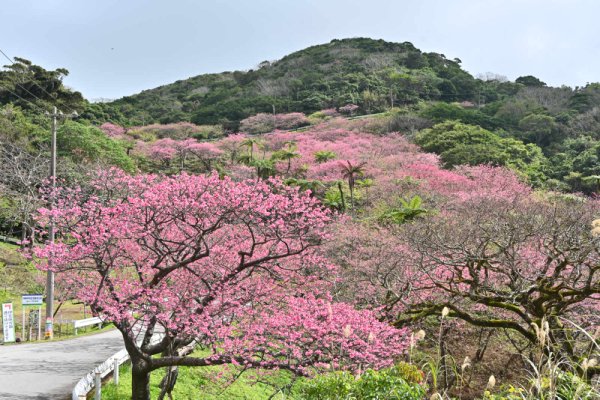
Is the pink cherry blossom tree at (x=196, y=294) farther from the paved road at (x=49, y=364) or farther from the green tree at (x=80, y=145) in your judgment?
the green tree at (x=80, y=145)

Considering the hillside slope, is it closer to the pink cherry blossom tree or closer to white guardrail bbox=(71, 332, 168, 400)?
white guardrail bbox=(71, 332, 168, 400)

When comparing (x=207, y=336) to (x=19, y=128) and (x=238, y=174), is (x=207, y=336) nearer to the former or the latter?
(x=238, y=174)

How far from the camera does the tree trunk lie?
808 cm

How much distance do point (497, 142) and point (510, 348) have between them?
24544 mm

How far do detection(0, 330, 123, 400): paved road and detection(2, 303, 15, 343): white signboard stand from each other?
2.32 feet

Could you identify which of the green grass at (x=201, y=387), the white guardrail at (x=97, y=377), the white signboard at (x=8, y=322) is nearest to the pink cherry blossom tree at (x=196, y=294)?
the white guardrail at (x=97, y=377)

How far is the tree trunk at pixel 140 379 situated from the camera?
26.5 ft

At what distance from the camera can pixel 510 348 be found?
14.0m

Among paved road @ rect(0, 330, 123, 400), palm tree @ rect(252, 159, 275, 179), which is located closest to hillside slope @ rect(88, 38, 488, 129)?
palm tree @ rect(252, 159, 275, 179)

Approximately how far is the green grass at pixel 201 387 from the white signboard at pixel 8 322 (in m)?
4.81

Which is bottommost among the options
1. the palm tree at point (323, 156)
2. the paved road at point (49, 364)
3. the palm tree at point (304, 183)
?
the paved road at point (49, 364)

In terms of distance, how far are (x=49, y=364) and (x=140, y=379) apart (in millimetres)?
3811

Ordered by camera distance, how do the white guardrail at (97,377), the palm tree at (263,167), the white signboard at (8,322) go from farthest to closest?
1. the palm tree at (263,167)
2. the white signboard at (8,322)
3. the white guardrail at (97,377)

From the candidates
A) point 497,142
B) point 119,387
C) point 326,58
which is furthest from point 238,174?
point 326,58
